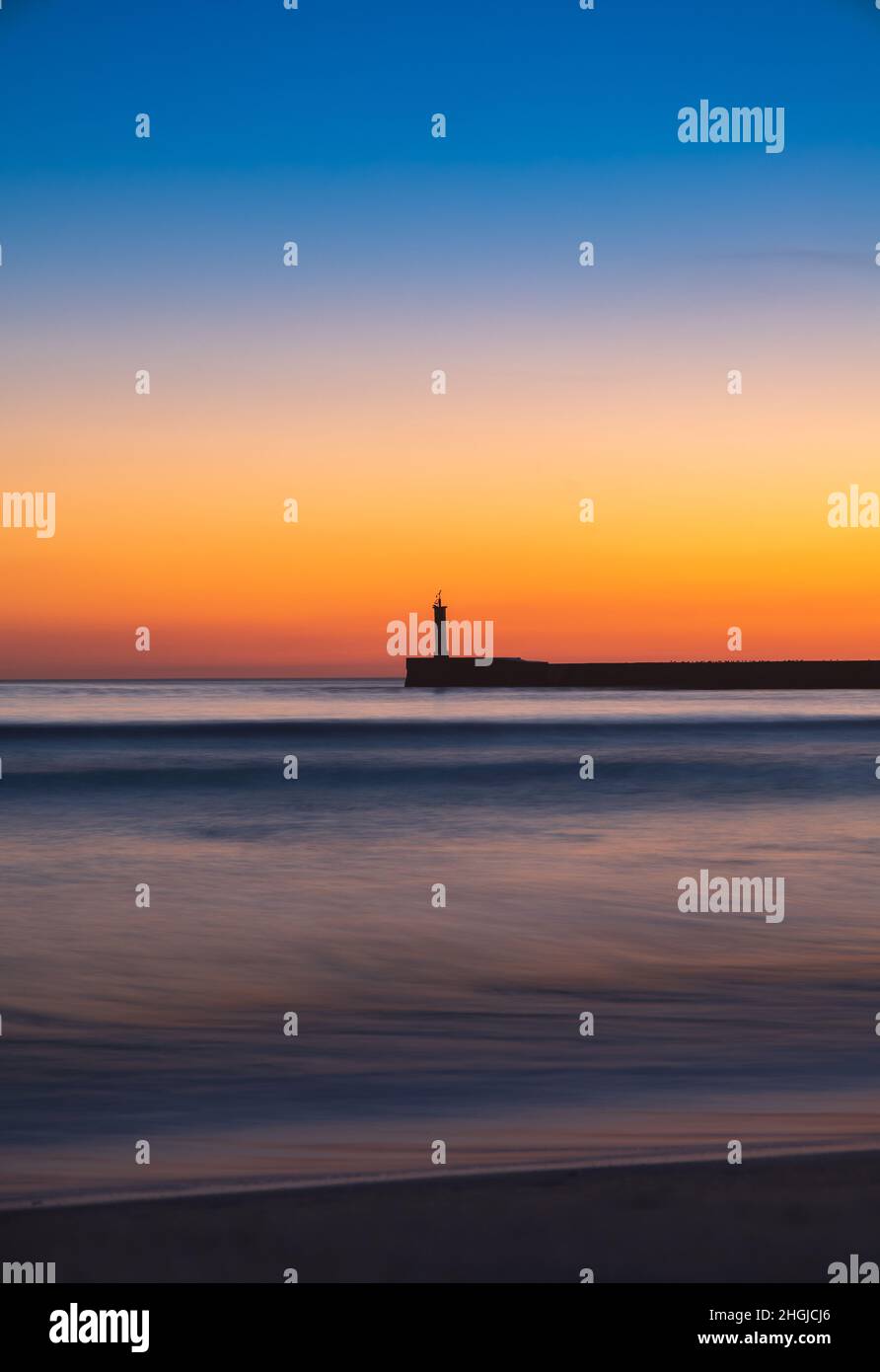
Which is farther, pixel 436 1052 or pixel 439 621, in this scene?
pixel 439 621

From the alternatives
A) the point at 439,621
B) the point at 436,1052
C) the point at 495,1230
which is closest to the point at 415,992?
the point at 436,1052

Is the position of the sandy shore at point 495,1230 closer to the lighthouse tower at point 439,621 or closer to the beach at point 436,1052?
the beach at point 436,1052

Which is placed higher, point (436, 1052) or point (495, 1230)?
point (436, 1052)

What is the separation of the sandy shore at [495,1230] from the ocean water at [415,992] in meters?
0.28

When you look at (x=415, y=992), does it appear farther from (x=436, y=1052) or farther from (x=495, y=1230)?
(x=495, y=1230)

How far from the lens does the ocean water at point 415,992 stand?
4.23m

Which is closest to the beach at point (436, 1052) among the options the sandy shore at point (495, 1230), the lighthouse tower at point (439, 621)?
the sandy shore at point (495, 1230)

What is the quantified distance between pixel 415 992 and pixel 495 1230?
12.5ft

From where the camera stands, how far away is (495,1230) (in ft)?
10.7

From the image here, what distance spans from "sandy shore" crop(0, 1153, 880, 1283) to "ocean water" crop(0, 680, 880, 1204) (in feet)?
0.91
